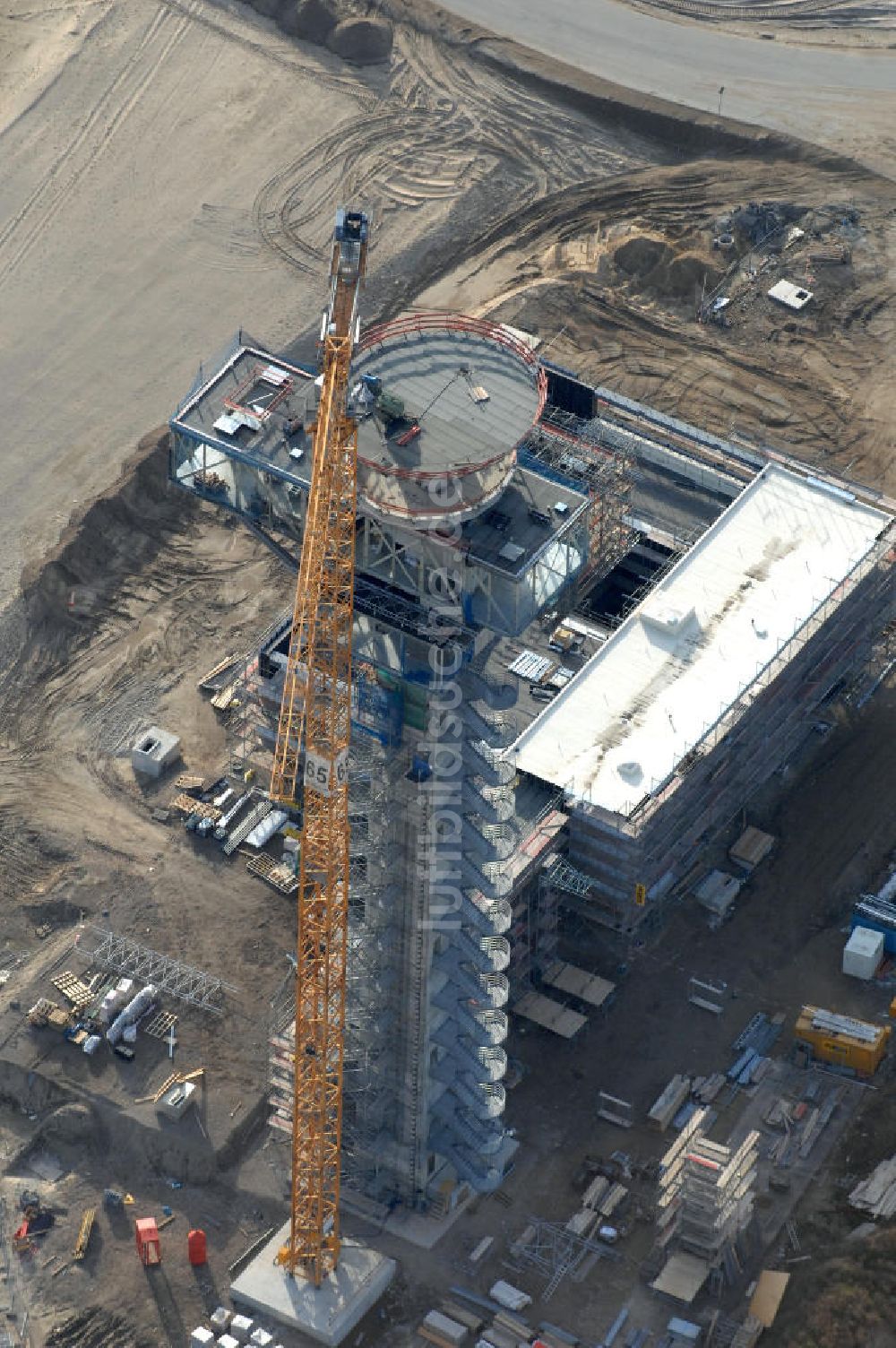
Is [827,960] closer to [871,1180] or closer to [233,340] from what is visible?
[871,1180]

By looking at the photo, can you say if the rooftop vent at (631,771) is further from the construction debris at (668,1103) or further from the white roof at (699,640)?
the construction debris at (668,1103)

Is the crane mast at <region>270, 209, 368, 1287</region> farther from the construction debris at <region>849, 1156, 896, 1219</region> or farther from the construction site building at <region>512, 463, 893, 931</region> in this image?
the construction debris at <region>849, 1156, 896, 1219</region>

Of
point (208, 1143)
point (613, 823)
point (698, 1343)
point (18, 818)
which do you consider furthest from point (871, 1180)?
point (18, 818)

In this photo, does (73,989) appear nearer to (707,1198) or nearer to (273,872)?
(273,872)

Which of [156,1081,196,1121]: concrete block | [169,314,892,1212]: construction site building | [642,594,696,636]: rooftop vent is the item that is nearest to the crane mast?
[169,314,892,1212]: construction site building

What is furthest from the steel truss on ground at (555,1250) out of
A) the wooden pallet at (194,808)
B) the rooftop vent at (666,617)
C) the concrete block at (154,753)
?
the concrete block at (154,753)

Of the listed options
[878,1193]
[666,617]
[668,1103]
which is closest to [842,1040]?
[878,1193]
